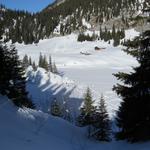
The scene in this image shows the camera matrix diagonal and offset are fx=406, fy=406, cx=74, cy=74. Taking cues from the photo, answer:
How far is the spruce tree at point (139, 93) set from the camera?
21469 millimetres

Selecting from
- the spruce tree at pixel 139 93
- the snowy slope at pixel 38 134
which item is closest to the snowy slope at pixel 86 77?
the snowy slope at pixel 38 134

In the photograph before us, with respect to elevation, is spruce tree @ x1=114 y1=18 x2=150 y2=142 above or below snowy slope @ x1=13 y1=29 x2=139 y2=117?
above

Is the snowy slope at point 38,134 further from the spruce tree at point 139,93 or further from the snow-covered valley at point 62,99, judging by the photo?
the spruce tree at point 139,93

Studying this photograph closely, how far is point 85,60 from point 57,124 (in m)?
142

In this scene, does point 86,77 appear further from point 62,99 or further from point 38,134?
point 38,134

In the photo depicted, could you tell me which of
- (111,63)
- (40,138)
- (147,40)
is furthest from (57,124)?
(111,63)

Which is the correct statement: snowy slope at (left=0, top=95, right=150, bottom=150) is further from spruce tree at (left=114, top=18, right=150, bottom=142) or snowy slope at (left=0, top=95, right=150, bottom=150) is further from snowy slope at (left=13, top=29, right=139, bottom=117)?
snowy slope at (left=13, top=29, right=139, bottom=117)

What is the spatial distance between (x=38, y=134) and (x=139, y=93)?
10.5m

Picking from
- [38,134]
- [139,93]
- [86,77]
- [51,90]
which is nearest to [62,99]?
[51,90]

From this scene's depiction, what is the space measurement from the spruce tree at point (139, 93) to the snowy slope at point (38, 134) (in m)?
0.83

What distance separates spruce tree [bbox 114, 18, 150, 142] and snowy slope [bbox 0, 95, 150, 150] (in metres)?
0.83

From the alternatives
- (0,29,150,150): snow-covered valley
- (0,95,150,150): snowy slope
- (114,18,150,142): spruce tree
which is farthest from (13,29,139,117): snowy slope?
(114,18,150,142): spruce tree

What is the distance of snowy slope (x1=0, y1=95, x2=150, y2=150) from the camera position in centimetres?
2442

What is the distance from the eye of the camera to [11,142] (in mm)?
24172
